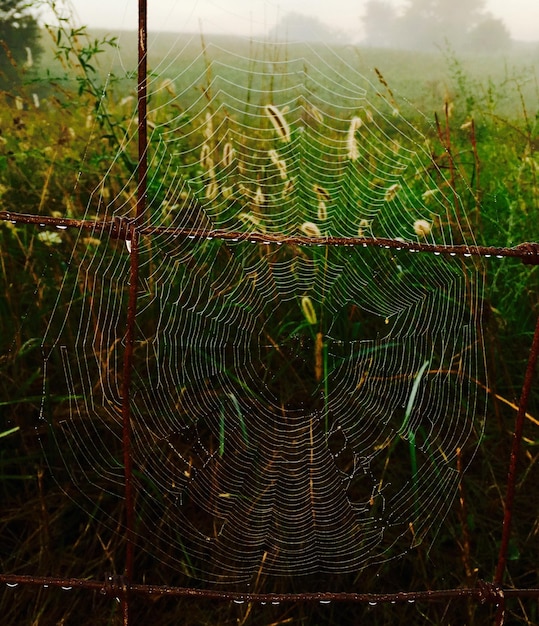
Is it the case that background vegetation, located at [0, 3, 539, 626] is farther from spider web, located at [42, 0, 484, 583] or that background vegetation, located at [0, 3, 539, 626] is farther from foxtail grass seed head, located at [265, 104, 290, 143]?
foxtail grass seed head, located at [265, 104, 290, 143]

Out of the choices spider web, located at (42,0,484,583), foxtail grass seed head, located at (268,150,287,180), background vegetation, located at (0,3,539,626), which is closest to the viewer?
background vegetation, located at (0,3,539,626)

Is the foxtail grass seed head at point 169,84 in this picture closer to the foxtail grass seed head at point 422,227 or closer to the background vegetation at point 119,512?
the background vegetation at point 119,512

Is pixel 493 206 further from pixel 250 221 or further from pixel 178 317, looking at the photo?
pixel 178 317

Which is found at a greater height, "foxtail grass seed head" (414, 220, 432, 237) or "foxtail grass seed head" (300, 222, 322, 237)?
"foxtail grass seed head" (414, 220, 432, 237)

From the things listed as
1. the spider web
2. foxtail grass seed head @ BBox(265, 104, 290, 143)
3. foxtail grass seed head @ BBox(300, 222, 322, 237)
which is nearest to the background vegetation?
the spider web

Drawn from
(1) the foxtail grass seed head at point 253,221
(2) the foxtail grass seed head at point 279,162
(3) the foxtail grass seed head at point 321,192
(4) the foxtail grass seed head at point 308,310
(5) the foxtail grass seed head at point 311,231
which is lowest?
(4) the foxtail grass seed head at point 308,310

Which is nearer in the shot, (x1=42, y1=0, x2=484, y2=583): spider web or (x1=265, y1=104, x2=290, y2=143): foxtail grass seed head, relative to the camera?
(x1=42, y1=0, x2=484, y2=583): spider web

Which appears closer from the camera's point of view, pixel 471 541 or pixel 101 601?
pixel 101 601

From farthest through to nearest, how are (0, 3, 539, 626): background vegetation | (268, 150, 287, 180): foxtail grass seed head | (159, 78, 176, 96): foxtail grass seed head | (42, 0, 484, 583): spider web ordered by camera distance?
(159, 78, 176, 96): foxtail grass seed head → (268, 150, 287, 180): foxtail grass seed head → (42, 0, 484, 583): spider web → (0, 3, 539, 626): background vegetation

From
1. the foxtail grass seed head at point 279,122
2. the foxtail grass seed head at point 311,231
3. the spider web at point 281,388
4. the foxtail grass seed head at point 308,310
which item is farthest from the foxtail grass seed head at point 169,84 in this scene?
the foxtail grass seed head at point 308,310

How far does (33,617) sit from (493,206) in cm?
186

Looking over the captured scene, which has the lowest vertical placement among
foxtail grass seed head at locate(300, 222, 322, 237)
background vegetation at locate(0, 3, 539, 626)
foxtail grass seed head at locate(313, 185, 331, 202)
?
background vegetation at locate(0, 3, 539, 626)

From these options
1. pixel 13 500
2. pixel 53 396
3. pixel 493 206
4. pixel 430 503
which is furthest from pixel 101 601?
pixel 493 206

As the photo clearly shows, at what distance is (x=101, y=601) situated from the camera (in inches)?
72.4
